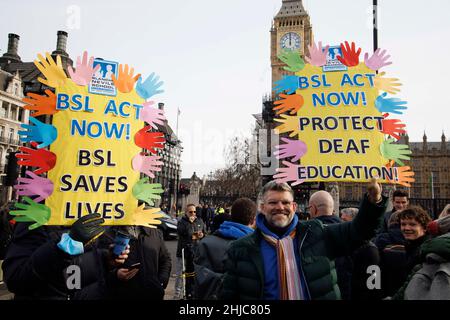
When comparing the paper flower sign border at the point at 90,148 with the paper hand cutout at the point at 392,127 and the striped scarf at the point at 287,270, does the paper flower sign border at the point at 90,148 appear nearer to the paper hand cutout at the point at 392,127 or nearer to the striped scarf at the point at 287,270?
the striped scarf at the point at 287,270

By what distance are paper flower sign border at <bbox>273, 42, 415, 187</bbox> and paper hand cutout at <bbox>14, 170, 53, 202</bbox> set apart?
2.17 m

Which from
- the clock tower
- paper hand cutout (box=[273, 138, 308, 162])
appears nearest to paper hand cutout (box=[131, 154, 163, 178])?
paper hand cutout (box=[273, 138, 308, 162])

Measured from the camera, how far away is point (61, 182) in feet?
8.77

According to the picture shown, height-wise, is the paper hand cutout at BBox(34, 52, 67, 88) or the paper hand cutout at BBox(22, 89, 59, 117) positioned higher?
the paper hand cutout at BBox(34, 52, 67, 88)

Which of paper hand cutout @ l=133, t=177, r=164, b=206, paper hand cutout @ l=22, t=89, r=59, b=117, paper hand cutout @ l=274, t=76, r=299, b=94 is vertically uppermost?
paper hand cutout @ l=274, t=76, r=299, b=94

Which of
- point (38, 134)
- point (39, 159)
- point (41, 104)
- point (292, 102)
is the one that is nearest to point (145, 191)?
point (39, 159)

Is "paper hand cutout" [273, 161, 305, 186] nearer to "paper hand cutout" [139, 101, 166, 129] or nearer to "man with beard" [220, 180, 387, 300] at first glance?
"man with beard" [220, 180, 387, 300]

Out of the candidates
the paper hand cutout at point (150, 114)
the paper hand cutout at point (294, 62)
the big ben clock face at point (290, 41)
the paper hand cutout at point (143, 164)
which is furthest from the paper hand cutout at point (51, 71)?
the big ben clock face at point (290, 41)

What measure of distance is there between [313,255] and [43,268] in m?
1.76

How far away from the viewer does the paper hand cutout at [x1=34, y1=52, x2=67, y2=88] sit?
2.82 m

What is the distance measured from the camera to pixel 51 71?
287 centimetres

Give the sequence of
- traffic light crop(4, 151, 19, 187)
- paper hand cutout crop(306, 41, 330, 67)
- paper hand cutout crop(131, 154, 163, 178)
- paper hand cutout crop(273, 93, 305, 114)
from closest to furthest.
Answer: paper hand cutout crop(131, 154, 163, 178) < paper hand cutout crop(273, 93, 305, 114) < paper hand cutout crop(306, 41, 330, 67) < traffic light crop(4, 151, 19, 187)

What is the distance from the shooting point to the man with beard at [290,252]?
2047mm

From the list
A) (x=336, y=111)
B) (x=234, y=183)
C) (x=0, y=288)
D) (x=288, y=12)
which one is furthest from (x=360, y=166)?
(x=288, y=12)
